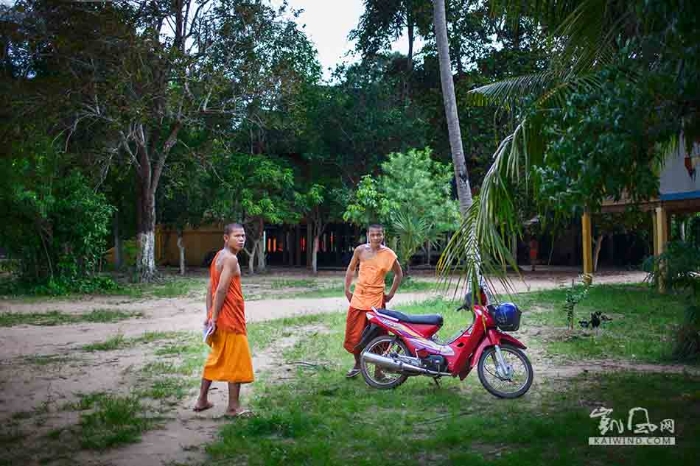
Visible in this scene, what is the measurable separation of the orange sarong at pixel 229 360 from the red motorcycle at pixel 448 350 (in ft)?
4.62

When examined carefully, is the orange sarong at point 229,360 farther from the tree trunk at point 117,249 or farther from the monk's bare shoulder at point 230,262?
the tree trunk at point 117,249

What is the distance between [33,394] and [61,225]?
1283 cm

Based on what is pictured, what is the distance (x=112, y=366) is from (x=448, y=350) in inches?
173

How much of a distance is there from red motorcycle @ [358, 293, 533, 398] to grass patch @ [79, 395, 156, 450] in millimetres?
2258

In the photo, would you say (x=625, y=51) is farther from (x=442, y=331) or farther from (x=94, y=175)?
(x=94, y=175)

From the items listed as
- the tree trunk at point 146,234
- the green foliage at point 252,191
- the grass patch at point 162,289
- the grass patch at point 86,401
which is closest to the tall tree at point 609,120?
the grass patch at point 86,401

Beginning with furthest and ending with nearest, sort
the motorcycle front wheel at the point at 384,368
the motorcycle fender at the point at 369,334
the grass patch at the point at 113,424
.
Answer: the motorcycle fender at the point at 369,334 < the motorcycle front wheel at the point at 384,368 < the grass patch at the point at 113,424

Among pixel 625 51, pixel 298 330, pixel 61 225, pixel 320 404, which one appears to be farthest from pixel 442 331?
pixel 61 225

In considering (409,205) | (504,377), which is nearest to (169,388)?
(504,377)

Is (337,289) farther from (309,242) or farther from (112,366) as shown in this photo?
(309,242)

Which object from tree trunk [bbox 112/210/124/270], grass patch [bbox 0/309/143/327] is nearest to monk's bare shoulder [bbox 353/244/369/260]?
grass patch [bbox 0/309/143/327]

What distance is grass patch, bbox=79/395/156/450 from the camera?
4.91 metres

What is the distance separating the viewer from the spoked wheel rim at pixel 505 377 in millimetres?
6109

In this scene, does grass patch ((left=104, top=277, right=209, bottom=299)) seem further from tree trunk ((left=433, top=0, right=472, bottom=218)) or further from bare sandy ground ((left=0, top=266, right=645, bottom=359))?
tree trunk ((left=433, top=0, right=472, bottom=218))
